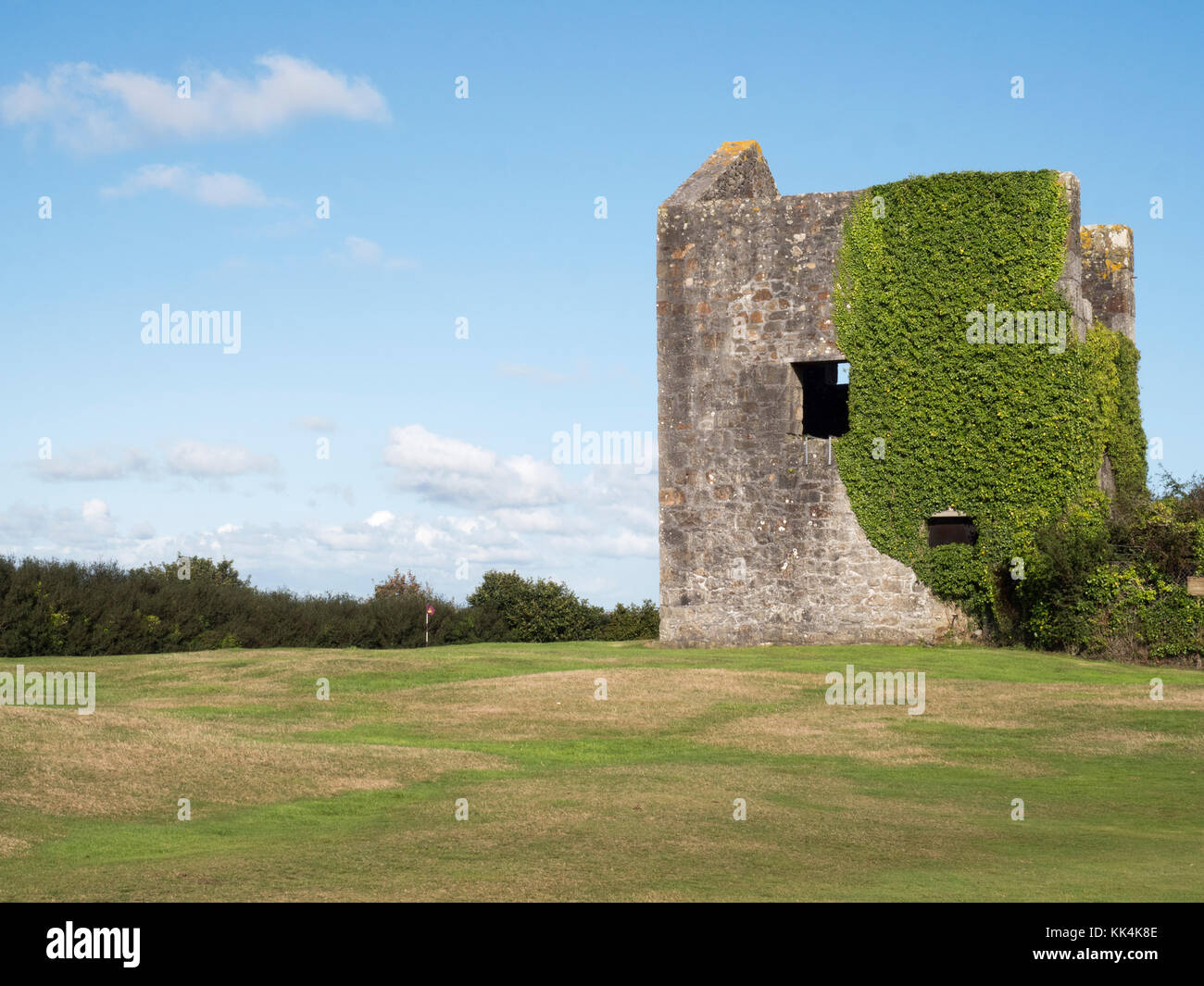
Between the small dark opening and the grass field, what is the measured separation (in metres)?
4.59

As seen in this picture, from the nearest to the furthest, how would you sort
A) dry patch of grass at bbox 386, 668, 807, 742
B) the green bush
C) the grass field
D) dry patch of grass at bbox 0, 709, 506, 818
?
the grass field → dry patch of grass at bbox 0, 709, 506, 818 → dry patch of grass at bbox 386, 668, 807, 742 → the green bush

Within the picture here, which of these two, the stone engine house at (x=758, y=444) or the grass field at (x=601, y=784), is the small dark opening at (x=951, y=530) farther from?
the grass field at (x=601, y=784)

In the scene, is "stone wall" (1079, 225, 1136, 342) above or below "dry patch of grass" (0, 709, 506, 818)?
above

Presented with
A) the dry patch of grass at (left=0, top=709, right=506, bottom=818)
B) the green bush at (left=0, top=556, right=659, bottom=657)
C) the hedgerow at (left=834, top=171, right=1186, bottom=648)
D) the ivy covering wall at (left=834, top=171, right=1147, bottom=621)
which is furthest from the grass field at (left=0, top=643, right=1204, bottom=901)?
the green bush at (left=0, top=556, right=659, bottom=657)

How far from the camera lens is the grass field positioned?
9062 millimetres

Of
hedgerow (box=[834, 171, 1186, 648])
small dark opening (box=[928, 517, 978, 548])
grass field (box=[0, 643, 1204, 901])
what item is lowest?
grass field (box=[0, 643, 1204, 901])

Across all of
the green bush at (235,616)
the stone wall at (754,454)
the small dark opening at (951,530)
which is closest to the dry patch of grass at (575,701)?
the stone wall at (754,454)

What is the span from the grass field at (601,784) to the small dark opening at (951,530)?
4590 mm

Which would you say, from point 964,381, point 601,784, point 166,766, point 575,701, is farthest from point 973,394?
point 166,766

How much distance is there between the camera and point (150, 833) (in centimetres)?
1090

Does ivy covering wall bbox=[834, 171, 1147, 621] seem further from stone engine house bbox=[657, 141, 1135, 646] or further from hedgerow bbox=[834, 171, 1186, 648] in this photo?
stone engine house bbox=[657, 141, 1135, 646]

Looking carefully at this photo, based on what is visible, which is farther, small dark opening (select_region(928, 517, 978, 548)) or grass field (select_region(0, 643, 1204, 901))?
small dark opening (select_region(928, 517, 978, 548))
